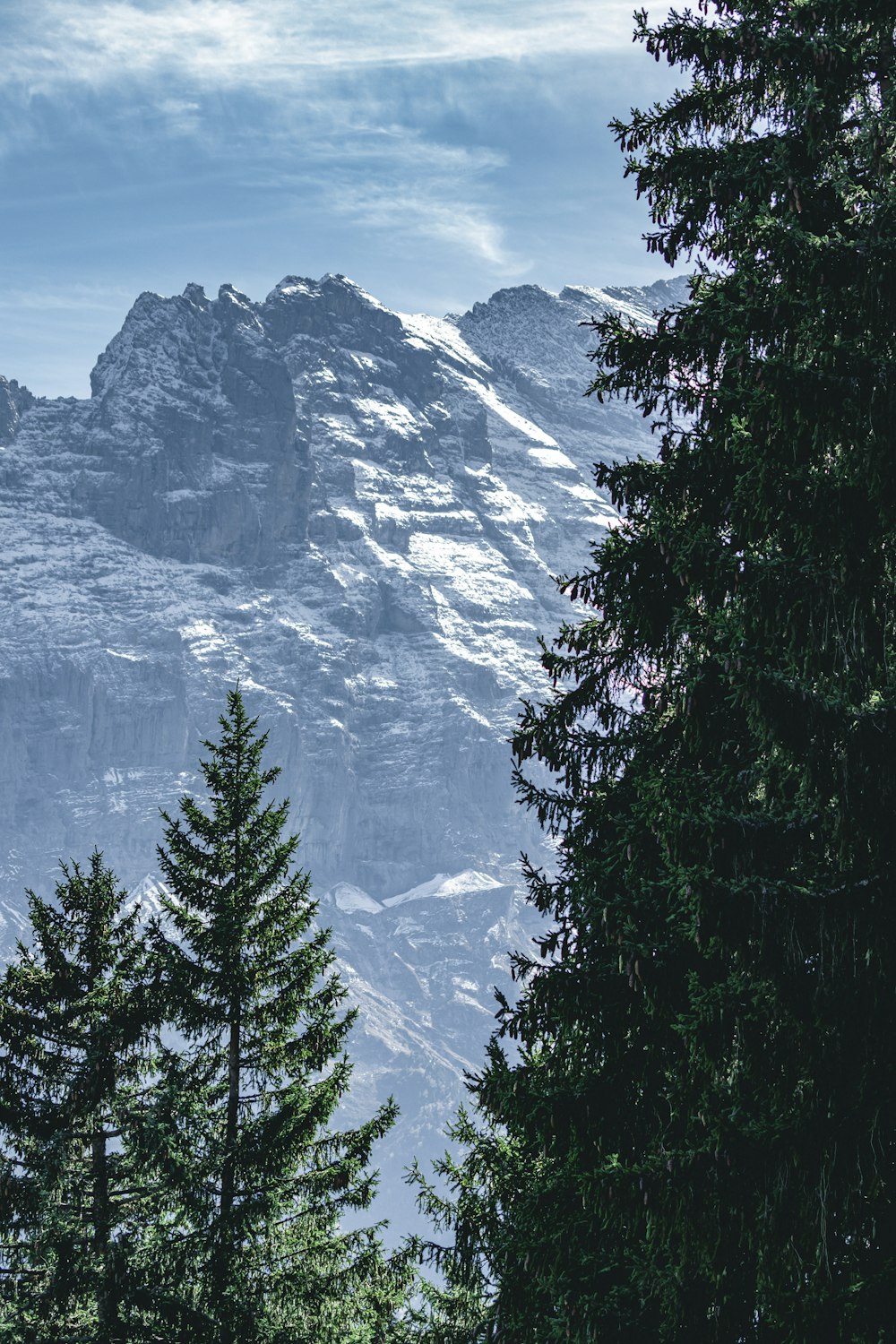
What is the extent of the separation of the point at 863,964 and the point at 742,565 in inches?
85.5

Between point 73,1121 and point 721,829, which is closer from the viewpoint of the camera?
point 721,829

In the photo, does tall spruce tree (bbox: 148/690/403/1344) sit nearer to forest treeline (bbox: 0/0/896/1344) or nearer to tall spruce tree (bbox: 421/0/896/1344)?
forest treeline (bbox: 0/0/896/1344)

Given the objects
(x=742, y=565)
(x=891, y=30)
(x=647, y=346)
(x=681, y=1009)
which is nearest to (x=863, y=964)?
(x=681, y=1009)

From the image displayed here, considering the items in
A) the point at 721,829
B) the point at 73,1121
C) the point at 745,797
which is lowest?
the point at 721,829

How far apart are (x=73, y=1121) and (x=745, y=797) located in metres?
8.62

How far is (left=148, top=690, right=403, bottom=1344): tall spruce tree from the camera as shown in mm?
12680

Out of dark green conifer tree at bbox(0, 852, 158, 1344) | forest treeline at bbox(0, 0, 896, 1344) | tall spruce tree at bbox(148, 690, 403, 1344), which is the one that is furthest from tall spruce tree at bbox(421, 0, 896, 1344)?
dark green conifer tree at bbox(0, 852, 158, 1344)

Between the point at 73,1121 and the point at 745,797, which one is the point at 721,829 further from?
the point at 73,1121

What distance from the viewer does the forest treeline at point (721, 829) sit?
22.1 feet

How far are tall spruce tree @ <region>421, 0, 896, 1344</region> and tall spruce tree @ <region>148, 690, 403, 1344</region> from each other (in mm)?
4219

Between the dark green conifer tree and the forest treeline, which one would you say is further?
the dark green conifer tree

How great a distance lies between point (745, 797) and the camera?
7.55m

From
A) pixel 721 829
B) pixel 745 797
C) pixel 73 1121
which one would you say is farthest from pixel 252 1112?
pixel 721 829

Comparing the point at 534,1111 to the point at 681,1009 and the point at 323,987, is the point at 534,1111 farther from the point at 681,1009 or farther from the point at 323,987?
the point at 323,987
